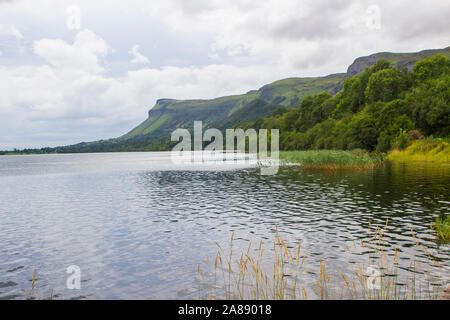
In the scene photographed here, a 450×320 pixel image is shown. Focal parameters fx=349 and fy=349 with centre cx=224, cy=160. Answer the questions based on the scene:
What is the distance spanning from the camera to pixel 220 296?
1325cm

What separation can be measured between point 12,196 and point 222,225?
1372 inches

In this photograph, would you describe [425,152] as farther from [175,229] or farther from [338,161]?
[175,229]

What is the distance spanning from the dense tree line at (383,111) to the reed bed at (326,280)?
279ft

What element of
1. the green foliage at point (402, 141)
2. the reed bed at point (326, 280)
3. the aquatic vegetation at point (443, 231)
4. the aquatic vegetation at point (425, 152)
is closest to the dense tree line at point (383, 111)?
the green foliage at point (402, 141)

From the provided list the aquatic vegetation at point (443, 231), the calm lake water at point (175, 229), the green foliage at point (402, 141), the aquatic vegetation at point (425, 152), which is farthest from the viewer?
the green foliage at point (402, 141)

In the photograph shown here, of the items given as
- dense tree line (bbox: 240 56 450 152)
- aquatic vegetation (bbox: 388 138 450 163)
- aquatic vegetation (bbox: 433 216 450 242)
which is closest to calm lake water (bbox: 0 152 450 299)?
aquatic vegetation (bbox: 433 216 450 242)

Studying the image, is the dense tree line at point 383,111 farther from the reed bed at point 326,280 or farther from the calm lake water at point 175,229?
the reed bed at point 326,280

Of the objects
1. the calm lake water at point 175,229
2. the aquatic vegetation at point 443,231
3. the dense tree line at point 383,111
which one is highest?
the dense tree line at point 383,111

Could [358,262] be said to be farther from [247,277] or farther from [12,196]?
[12,196]

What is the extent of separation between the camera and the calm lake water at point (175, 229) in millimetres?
15430

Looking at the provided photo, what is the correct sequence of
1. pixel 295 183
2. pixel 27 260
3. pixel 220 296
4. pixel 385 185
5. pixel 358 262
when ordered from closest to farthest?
pixel 220 296 < pixel 358 262 < pixel 27 260 < pixel 385 185 < pixel 295 183

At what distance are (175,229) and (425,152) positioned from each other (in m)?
80.5

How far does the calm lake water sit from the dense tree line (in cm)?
5556
